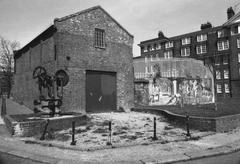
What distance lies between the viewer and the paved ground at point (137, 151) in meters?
7.09

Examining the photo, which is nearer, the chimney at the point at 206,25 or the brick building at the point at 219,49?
the brick building at the point at 219,49

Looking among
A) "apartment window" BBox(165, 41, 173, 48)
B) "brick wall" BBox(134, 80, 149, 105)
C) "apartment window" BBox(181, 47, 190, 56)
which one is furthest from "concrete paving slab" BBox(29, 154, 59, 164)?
"apartment window" BBox(165, 41, 173, 48)

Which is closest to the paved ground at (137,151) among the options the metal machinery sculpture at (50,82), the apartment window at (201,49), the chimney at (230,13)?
the metal machinery sculpture at (50,82)

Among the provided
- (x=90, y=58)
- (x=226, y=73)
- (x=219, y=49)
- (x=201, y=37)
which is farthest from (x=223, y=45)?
(x=90, y=58)

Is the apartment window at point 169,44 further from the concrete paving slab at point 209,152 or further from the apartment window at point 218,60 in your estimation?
the concrete paving slab at point 209,152

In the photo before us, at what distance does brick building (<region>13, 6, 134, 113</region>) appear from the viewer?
1720 cm

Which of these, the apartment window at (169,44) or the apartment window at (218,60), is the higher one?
the apartment window at (169,44)

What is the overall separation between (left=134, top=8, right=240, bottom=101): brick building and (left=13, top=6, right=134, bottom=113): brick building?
83.8ft

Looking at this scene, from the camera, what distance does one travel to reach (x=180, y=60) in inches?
1128

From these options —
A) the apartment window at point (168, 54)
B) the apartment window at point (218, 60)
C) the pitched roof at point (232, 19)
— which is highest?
the pitched roof at point (232, 19)

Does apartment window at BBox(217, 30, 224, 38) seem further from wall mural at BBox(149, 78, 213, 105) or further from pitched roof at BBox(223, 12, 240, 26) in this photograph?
wall mural at BBox(149, 78, 213, 105)

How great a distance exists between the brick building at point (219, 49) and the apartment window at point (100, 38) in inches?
1075

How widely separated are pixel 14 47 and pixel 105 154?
61.9m

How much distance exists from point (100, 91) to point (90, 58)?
2.88m
